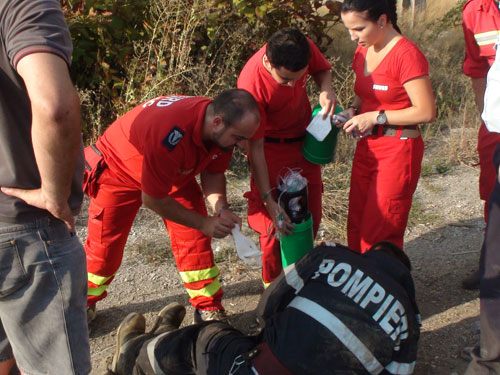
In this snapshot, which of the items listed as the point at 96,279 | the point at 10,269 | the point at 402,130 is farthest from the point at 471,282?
the point at 10,269

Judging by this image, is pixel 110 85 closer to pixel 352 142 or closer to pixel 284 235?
pixel 352 142

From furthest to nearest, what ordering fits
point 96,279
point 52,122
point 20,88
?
point 96,279 < point 20,88 < point 52,122

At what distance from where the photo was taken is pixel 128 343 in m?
2.86

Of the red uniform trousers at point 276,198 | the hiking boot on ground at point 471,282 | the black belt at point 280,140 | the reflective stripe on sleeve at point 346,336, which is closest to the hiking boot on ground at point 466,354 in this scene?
the hiking boot on ground at point 471,282

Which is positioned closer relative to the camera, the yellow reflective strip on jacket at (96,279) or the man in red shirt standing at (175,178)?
the man in red shirt standing at (175,178)

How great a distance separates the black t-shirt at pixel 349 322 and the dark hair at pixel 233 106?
81 cm

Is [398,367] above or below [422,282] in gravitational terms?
above

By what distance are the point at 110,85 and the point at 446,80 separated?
4.58 metres

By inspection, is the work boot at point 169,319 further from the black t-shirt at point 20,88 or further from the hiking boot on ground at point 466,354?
the hiking boot on ground at point 466,354

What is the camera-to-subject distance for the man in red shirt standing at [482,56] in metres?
3.35

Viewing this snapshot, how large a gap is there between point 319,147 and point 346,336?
1.47m

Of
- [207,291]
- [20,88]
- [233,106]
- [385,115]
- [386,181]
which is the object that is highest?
[20,88]

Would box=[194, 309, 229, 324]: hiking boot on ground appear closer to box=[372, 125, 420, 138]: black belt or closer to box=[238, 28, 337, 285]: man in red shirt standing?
box=[238, 28, 337, 285]: man in red shirt standing

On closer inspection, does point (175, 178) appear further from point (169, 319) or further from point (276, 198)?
point (169, 319)
